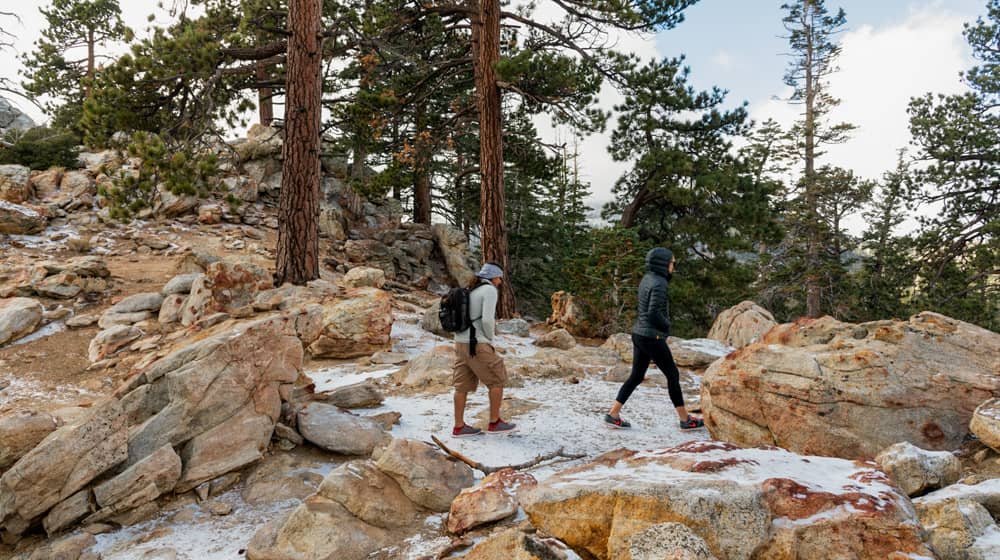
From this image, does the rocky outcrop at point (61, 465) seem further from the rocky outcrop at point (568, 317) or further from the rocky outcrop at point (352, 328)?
the rocky outcrop at point (568, 317)

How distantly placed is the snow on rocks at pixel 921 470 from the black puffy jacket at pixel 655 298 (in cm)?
238

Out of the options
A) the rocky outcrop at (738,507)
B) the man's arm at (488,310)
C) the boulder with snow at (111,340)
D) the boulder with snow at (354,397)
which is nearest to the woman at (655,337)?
the man's arm at (488,310)

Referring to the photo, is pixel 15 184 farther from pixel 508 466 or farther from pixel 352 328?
pixel 508 466

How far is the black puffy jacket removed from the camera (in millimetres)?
5695

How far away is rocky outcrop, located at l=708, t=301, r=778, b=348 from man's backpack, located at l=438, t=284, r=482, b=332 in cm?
778

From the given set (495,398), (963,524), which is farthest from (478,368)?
(963,524)

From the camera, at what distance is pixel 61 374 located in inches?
305

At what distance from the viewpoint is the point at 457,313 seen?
539 cm

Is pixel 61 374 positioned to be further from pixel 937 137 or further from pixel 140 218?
pixel 937 137

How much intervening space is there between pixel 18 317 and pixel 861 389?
489 inches

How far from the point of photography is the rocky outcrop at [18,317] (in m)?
8.50

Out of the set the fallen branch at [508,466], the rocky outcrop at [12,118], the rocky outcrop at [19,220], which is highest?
the rocky outcrop at [12,118]

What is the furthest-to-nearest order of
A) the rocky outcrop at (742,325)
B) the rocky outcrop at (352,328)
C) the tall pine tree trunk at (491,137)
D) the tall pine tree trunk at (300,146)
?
the tall pine tree trunk at (491,137) → the rocky outcrop at (742,325) → the tall pine tree trunk at (300,146) → the rocky outcrop at (352,328)

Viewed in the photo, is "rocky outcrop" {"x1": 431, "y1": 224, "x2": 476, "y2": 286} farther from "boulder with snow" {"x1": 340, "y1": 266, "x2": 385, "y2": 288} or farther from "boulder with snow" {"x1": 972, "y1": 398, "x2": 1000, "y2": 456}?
"boulder with snow" {"x1": 972, "y1": 398, "x2": 1000, "y2": 456}
